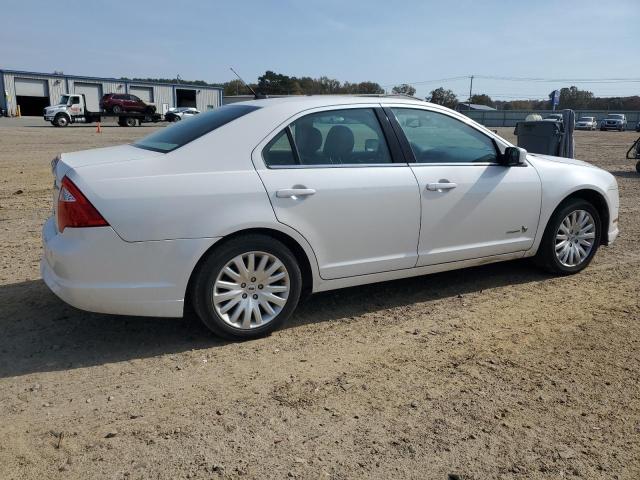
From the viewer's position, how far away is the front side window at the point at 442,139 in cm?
448

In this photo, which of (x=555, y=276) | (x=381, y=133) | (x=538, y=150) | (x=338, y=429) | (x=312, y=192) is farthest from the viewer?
(x=538, y=150)

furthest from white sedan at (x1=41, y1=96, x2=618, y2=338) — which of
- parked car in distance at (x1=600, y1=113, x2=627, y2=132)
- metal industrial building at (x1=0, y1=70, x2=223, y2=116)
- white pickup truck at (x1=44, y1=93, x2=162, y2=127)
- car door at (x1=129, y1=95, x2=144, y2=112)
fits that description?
parked car in distance at (x1=600, y1=113, x2=627, y2=132)

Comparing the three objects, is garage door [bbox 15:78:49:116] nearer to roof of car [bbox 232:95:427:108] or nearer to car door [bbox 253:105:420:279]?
roof of car [bbox 232:95:427:108]

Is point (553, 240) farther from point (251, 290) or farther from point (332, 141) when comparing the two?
point (251, 290)

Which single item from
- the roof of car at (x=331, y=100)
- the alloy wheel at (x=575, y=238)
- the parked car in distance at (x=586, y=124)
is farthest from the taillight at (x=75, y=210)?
A: the parked car in distance at (x=586, y=124)

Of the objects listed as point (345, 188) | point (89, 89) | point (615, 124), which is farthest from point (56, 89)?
point (345, 188)

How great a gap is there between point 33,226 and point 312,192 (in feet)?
15.3

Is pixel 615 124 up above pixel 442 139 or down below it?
above

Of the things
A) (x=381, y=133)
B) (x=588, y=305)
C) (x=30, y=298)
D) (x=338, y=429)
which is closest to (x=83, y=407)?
(x=338, y=429)

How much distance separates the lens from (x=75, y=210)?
134 inches

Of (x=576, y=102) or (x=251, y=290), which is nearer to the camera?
(x=251, y=290)

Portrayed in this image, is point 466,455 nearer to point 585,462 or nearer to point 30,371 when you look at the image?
point 585,462

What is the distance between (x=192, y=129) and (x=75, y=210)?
1070mm

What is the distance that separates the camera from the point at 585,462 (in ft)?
8.61
